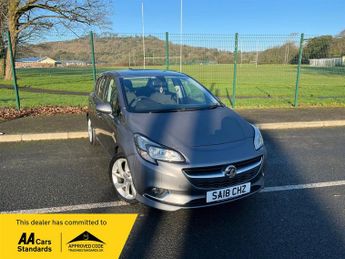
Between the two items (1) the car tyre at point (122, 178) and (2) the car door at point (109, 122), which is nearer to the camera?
(1) the car tyre at point (122, 178)

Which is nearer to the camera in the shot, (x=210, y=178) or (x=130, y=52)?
(x=210, y=178)

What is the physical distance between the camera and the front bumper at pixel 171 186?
2.81 metres

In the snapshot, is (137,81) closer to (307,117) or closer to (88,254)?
(88,254)

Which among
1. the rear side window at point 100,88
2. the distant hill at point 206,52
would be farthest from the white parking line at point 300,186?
the distant hill at point 206,52

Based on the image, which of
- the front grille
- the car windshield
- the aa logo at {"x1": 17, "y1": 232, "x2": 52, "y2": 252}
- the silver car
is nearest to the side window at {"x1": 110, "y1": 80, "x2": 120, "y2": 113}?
the silver car

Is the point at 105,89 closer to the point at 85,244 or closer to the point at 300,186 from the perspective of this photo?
the point at 85,244

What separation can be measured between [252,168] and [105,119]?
7.30 feet

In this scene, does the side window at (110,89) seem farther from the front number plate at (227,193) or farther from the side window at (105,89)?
the front number plate at (227,193)

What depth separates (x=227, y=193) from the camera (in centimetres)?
294

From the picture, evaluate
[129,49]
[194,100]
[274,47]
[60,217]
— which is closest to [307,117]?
[274,47]

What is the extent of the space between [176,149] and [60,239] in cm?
132

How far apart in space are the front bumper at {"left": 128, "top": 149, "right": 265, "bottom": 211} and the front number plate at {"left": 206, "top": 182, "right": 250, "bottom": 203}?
0.03m

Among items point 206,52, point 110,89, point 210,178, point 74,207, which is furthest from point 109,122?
point 206,52

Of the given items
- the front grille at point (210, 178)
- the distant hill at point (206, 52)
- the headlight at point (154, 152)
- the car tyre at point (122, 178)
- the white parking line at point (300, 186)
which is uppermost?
the distant hill at point (206, 52)
